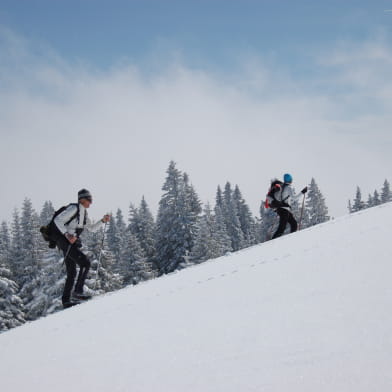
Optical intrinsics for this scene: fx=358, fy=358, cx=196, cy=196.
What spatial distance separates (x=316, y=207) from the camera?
2103 inches

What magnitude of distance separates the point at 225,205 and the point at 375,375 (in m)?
79.7

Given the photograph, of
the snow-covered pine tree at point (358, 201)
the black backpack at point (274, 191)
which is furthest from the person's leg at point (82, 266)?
the snow-covered pine tree at point (358, 201)

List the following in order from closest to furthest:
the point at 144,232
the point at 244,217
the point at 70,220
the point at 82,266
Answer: the point at 70,220
the point at 82,266
the point at 144,232
the point at 244,217

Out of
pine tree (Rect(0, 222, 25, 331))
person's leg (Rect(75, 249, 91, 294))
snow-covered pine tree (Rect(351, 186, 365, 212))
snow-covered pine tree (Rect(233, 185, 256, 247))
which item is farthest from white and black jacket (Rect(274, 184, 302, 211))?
snow-covered pine tree (Rect(233, 185, 256, 247))

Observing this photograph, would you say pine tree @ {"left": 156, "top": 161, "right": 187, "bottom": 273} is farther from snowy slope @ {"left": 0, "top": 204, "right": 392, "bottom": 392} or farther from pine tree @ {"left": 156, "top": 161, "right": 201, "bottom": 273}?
snowy slope @ {"left": 0, "top": 204, "right": 392, "bottom": 392}

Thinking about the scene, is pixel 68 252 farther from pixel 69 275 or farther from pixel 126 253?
pixel 126 253

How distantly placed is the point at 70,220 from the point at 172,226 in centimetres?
3055

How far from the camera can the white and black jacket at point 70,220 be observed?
26.8ft

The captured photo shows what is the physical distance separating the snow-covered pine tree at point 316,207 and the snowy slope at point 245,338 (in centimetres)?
4980

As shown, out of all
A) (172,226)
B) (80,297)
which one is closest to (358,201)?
(172,226)

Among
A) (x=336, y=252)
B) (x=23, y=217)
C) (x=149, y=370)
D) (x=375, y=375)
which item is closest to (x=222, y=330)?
(x=149, y=370)

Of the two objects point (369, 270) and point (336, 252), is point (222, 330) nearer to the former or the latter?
point (369, 270)

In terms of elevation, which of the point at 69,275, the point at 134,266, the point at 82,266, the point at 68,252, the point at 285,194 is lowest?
the point at 69,275

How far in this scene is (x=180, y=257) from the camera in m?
36.6
